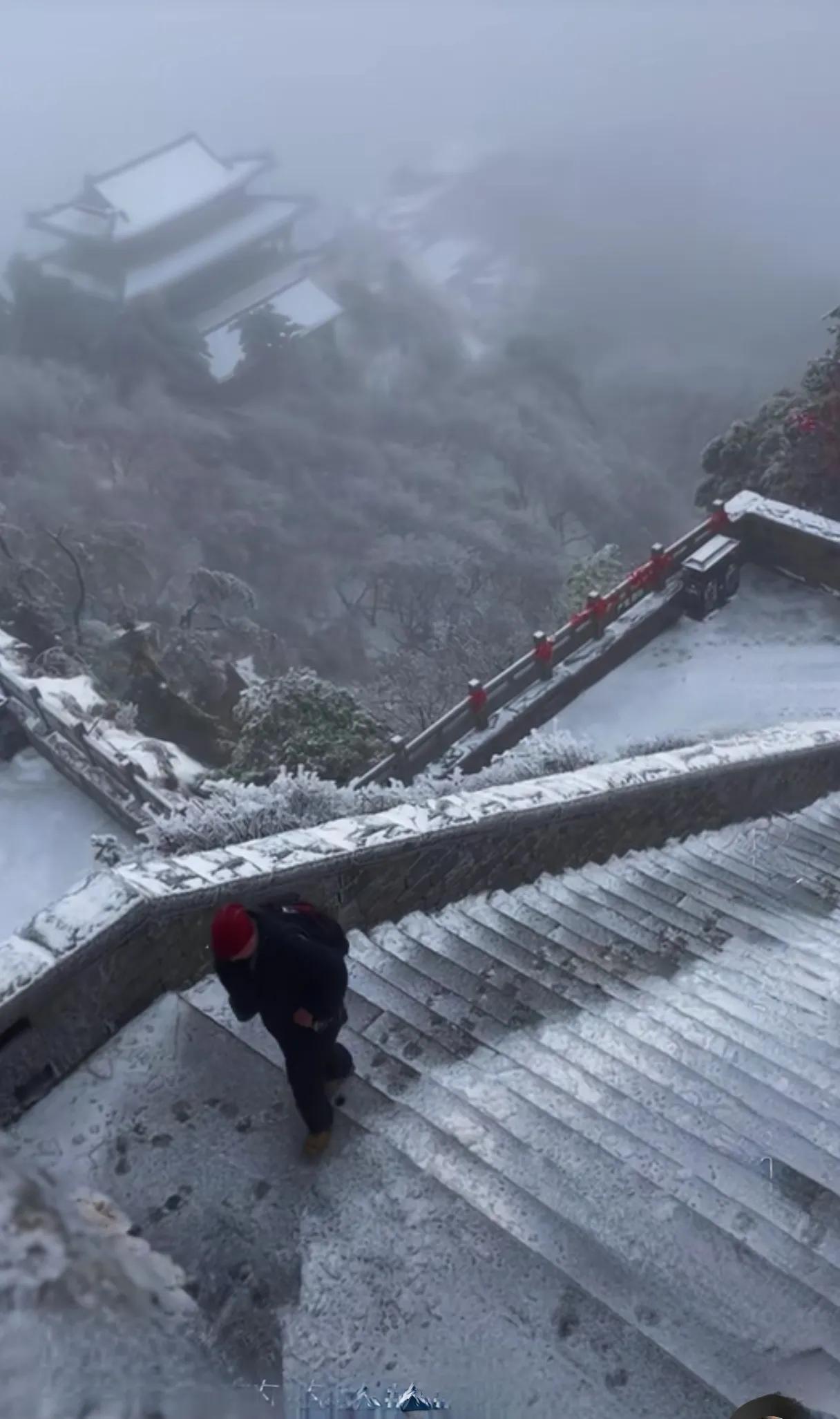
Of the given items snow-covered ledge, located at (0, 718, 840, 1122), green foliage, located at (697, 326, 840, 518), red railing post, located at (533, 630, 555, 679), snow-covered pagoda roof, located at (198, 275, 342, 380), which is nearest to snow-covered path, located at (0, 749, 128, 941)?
red railing post, located at (533, 630, 555, 679)

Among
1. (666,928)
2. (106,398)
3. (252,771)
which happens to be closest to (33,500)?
(106,398)

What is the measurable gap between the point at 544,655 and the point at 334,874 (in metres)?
8.00

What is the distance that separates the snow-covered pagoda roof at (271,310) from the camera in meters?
37.1

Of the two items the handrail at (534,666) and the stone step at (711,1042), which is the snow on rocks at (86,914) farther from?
the handrail at (534,666)

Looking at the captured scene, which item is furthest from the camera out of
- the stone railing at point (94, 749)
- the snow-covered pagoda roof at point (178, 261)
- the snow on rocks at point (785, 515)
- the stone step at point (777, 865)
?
the snow-covered pagoda roof at point (178, 261)

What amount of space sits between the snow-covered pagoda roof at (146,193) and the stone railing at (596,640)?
31077 mm

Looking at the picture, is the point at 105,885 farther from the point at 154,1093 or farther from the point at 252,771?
the point at 252,771

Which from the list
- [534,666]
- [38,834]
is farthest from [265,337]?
[38,834]

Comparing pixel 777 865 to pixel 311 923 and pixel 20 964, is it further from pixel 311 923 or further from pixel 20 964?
pixel 20 964

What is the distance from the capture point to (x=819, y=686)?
12.7 m

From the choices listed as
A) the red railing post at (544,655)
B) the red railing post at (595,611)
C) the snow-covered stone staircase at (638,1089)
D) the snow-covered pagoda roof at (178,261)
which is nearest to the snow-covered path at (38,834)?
the red railing post at (544,655)

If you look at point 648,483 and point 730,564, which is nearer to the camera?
point 730,564

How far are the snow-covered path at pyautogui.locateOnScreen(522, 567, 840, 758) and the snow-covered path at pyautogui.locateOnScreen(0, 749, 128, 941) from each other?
4992 millimetres

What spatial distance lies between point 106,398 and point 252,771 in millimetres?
26423
